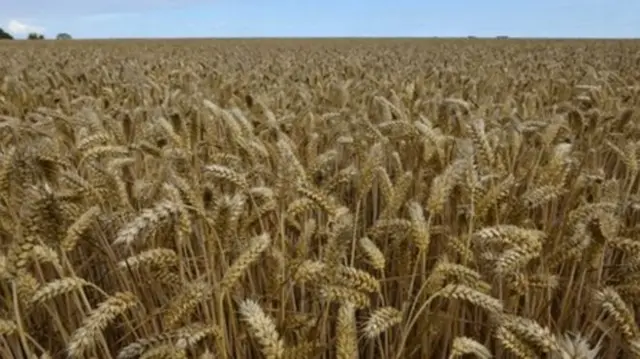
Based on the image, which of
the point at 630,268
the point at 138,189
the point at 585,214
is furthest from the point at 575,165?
the point at 138,189

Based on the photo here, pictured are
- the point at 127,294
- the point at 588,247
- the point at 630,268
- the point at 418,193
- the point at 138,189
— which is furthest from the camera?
the point at 418,193

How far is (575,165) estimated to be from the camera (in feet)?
8.76

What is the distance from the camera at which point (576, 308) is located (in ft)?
6.28

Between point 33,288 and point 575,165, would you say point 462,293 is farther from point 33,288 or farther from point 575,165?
point 575,165

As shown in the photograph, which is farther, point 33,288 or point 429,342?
point 429,342

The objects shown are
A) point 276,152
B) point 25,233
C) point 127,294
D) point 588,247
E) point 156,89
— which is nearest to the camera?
point 25,233

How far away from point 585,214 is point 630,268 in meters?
0.21

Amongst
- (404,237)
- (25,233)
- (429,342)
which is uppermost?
(25,233)

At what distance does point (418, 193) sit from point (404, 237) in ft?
1.47

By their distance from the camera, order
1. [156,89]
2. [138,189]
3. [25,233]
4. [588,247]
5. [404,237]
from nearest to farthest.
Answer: [25,233], [588,247], [404,237], [138,189], [156,89]

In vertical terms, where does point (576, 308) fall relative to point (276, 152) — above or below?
below

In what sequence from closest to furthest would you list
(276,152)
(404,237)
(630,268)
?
(630,268) → (404,237) → (276,152)

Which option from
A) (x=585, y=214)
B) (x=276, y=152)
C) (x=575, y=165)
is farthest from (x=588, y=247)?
(x=276, y=152)

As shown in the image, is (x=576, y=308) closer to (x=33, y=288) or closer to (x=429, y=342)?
(x=429, y=342)
